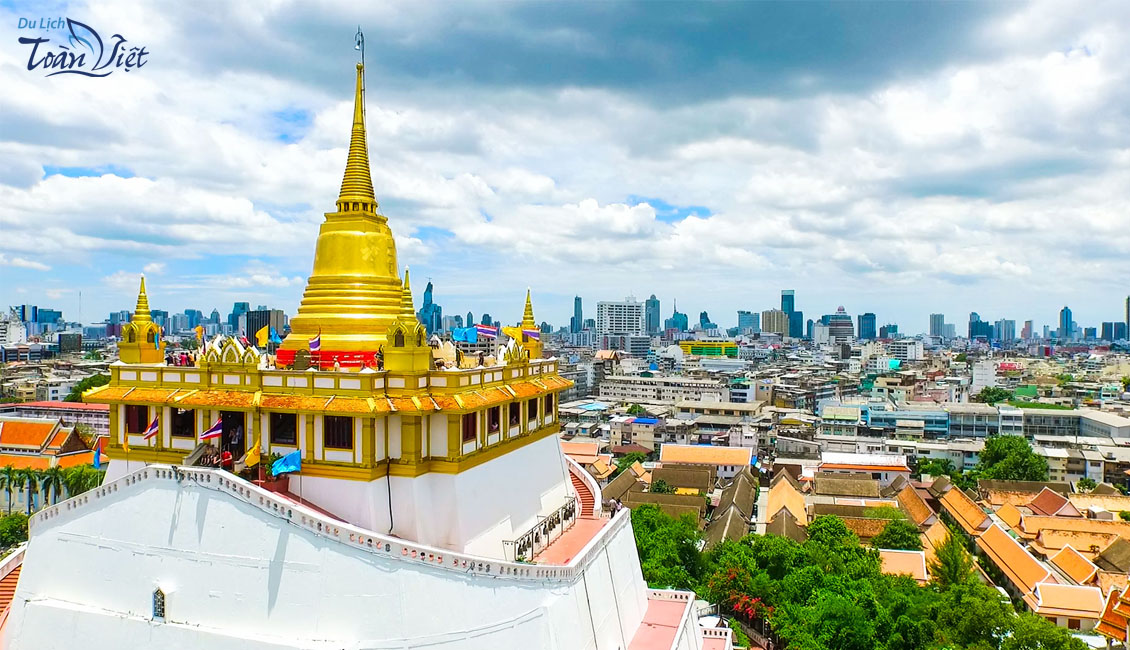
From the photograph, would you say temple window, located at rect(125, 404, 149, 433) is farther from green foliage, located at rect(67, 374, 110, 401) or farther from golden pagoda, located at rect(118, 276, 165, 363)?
green foliage, located at rect(67, 374, 110, 401)

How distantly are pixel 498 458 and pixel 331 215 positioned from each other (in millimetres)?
10441

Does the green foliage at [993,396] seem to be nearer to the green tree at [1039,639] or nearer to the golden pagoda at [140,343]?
the green tree at [1039,639]

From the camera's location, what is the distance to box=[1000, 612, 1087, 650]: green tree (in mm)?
30641

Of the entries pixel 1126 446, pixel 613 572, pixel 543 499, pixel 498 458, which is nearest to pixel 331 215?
pixel 498 458

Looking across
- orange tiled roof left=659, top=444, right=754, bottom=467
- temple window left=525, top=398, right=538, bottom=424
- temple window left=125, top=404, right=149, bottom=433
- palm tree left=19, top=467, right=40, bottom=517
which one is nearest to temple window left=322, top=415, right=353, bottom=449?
temple window left=125, top=404, right=149, bottom=433

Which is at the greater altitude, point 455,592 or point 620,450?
point 455,592

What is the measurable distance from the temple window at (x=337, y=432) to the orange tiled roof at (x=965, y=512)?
53.5m

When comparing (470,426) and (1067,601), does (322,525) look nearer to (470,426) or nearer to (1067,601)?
(470,426)

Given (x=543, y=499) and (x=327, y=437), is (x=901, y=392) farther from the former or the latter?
(x=327, y=437)

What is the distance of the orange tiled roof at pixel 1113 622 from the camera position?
118 feet

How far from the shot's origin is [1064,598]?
1672 inches

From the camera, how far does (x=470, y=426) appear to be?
24359 millimetres

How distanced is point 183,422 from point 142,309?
16.1 ft

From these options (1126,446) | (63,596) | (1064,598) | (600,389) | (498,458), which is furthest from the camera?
(600,389)
